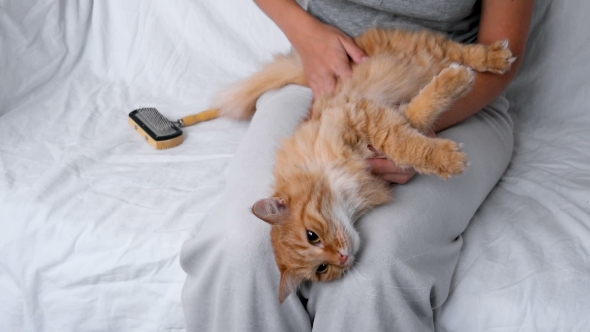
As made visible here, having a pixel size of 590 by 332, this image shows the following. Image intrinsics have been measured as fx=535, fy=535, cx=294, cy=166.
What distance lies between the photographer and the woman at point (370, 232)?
1100mm

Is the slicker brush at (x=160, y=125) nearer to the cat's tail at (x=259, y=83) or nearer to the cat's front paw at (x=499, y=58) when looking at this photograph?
the cat's tail at (x=259, y=83)

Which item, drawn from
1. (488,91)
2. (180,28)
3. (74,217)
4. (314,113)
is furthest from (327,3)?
→ (74,217)

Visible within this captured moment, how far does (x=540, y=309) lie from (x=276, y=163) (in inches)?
25.7

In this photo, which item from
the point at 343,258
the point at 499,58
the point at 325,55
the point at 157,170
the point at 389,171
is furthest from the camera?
the point at 157,170

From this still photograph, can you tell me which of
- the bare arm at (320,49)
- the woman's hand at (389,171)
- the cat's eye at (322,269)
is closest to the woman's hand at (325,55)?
the bare arm at (320,49)

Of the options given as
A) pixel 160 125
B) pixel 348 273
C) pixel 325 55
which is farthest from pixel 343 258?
pixel 160 125

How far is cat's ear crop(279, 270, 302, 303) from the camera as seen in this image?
1074 mm

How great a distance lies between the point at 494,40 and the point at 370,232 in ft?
2.16

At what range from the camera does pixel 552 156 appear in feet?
5.14

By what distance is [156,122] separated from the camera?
1737mm

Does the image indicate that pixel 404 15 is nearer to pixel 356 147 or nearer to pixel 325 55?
pixel 325 55

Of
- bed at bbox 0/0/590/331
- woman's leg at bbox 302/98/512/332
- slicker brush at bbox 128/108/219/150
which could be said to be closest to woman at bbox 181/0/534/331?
woman's leg at bbox 302/98/512/332

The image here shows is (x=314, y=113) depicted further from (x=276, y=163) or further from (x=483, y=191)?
(x=483, y=191)

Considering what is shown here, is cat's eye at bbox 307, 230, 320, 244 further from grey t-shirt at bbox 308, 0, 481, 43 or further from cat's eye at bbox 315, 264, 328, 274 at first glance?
grey t-shirt at bbox 308, 0, 481, 43
